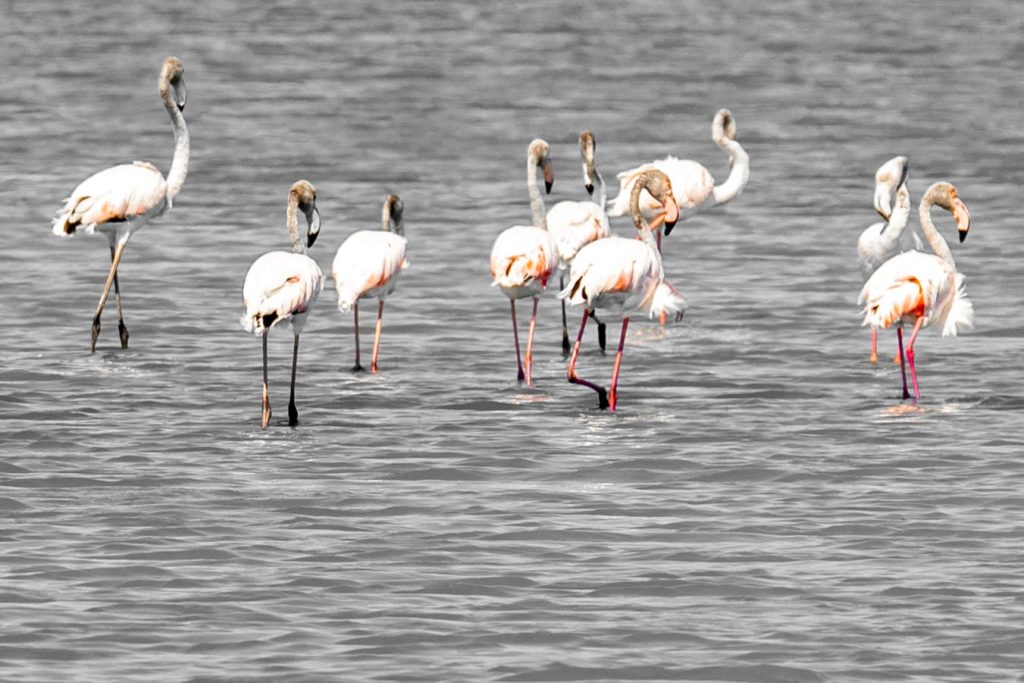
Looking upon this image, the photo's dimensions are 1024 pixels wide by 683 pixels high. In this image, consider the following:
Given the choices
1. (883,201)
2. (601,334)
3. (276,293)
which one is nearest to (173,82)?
(601,334)

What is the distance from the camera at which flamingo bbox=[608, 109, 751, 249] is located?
17.4m

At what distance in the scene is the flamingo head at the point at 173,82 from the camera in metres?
16.3

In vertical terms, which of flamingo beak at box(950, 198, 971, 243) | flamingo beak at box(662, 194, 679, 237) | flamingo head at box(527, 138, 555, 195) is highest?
flamingo head at box(527, 138, 555, 195)

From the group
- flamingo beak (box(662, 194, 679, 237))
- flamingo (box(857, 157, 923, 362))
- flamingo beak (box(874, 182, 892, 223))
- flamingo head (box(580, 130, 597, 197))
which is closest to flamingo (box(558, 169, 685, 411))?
flamingo beak (box(662, 194, 679, 237))

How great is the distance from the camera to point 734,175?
18656 millimetres

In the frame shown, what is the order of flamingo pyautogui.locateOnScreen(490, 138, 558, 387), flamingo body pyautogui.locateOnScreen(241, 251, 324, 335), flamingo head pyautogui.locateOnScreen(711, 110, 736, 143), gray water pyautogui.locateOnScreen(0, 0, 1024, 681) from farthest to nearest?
1. flamingo head pyautogui.locateOnScreen(711, 110, 736, 143)
2. flamingo pyautogui.locateOnScreen(490, 138, 558, 387)
3. flamingo body pyautogui.locateOnScreen(241, 251, 324, 335)
4. gray water pyautogui.locateOnScreen(0, 0, 1024, 681)

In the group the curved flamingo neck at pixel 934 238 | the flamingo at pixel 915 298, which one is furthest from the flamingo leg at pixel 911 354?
the curved flamingo neck at pixel 934 238

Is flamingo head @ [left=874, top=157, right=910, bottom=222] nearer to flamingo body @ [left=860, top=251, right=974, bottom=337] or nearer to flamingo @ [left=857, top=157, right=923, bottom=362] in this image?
flamingo @ [left=857, top=157, right=923, bottom=362]

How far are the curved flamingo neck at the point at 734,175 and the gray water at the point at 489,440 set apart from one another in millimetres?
537

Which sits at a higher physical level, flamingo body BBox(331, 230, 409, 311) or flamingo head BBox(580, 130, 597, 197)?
flamingo head BBox(580, 130, 597, 197)

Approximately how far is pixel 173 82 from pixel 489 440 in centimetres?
522

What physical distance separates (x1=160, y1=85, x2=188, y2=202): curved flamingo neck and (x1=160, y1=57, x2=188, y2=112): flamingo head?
15 mm

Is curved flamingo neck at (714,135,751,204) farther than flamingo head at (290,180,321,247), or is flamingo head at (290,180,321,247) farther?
curved flamingo neck at (714,135,751,204)

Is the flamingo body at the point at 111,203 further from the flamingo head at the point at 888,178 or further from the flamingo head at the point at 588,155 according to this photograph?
the flamingo head at the point at 888,178
